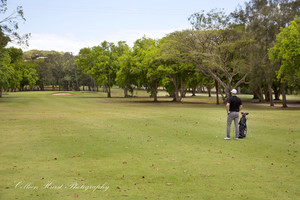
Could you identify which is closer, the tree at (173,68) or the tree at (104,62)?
the tree at (173,68)

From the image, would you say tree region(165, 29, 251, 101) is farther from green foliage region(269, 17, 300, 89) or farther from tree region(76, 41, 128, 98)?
tree region(76, 41, 128, 98)

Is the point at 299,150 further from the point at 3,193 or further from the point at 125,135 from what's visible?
the point at 3,193

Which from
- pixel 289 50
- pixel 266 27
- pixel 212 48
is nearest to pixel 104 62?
pixel 212 48

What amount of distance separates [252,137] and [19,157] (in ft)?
37.1

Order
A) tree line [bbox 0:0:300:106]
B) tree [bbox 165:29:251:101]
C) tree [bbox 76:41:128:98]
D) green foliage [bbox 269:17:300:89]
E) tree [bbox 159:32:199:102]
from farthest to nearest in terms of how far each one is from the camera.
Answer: tree [bbox 76:41:128:98], tree [bbox 159:32:199:102], tree [bbox 165:29:251:101], tree line [bbox 0:0:300:106], green foliage [bbox 269:17:300:89]

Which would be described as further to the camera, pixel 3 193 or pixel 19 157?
→ pixel 19 157

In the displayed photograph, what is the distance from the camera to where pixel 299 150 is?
40.6 feet

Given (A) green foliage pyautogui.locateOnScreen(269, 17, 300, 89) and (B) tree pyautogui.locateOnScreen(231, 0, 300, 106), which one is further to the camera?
(B) tree pyautogui.locateOnScreen(231, 0, 300, 106)

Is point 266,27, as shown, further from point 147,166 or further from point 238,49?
point 147,166

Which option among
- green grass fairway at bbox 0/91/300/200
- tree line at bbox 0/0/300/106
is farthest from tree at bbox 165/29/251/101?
green grass fairway at bbox 0/91/300/200

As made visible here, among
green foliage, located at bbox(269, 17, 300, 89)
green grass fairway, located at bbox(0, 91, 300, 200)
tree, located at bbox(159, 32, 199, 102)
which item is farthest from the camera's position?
tree, located at bbox(159, 32, 199, 102)

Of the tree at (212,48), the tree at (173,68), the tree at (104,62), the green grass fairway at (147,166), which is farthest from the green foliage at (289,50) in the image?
the tree at (104,62)

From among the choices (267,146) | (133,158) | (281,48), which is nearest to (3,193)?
(133,158)

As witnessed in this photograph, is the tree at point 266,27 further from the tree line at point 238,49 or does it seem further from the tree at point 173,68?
the tree at point 173,68
